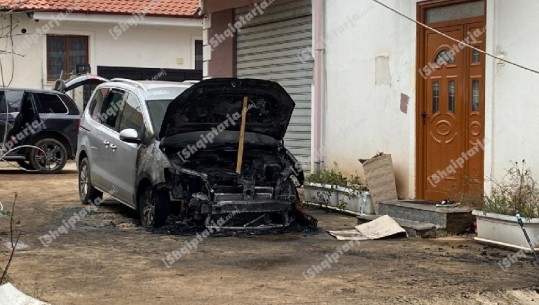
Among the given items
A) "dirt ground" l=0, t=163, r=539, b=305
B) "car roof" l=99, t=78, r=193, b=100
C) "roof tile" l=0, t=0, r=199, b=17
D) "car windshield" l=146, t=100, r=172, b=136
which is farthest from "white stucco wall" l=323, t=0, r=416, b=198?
"roof tile" l=0, t=0, r=199, b=17

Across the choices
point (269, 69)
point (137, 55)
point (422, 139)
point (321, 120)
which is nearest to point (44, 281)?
point (422, 139)

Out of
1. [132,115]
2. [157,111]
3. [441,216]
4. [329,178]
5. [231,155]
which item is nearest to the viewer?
[441,216]

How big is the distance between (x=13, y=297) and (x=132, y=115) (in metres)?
4.71

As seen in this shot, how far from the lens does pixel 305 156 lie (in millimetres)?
14508

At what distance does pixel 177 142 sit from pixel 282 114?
1.42m

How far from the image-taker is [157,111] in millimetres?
10562

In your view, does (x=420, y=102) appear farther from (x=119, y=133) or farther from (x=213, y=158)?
(x=119, y=133)

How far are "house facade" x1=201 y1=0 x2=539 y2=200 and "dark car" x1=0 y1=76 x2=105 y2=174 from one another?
559cm

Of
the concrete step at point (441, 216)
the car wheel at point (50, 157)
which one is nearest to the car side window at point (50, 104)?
the car wheel at point (50, 157)

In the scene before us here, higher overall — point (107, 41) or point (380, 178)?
point (107, 41)

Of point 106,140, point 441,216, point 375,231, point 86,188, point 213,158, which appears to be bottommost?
point 375,231

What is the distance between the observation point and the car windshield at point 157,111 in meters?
10.3

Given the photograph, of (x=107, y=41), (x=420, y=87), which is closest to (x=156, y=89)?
(x=420, y=87)

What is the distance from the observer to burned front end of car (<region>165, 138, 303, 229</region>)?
31.2 feet
